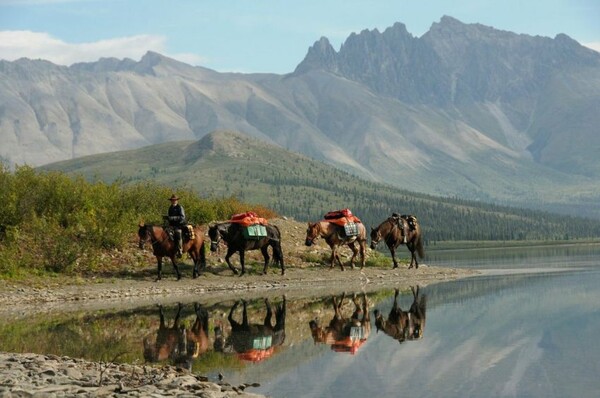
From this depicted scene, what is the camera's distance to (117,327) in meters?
30.9

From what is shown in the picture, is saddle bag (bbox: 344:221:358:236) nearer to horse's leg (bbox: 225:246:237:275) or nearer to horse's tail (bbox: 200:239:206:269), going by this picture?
horse's leg (bbox: 225:246:237:275)

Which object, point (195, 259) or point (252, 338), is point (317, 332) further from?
point (195, 259)

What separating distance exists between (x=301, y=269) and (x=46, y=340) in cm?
2606

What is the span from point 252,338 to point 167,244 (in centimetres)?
1848

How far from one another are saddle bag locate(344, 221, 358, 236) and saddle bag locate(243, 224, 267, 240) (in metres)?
5.66

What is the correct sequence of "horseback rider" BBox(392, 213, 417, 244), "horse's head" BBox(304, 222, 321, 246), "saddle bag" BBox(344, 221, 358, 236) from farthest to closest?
"horseback rider" BBox(392, 213, 417, 244), "saddle bag" BBox(344, 221, 358, 236), "horse's head" BBox(304, 222, 321, 246)

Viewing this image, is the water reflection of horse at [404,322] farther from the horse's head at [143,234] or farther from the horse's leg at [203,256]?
the horse's leg at [203,256]

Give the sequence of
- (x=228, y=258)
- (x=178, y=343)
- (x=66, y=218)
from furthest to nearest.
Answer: (x=66, y=218) → (x=228, y=258) → (x=178, y=343)

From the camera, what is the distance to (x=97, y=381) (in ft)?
63.9

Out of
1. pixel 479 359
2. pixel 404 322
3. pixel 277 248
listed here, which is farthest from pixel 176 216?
pixel 479 359

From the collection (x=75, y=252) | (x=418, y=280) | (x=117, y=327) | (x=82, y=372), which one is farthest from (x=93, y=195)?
(x=82, y=372)

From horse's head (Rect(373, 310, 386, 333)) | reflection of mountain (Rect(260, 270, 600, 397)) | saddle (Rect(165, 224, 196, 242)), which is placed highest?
saddle (Rect(165, 224, 196, 242))

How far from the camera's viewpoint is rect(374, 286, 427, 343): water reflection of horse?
2811cm

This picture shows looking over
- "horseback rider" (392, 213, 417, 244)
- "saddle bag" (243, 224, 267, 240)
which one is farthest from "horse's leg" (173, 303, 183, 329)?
"horseback rider" (392, 213, 417, 244)
